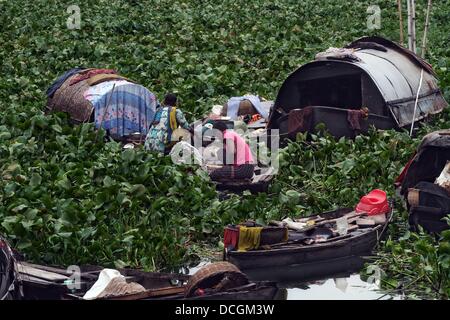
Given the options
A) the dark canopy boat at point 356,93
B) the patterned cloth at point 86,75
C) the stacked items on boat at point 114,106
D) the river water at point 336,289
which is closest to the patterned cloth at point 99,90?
the stacked items on boat at point 114,106

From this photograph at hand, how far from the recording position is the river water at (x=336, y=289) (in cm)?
1102

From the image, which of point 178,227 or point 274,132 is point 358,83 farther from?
point 178,227

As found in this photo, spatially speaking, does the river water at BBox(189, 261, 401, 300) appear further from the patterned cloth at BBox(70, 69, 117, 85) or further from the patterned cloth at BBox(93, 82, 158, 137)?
the patterned cloth at BBox(70, 69, 117, 85)

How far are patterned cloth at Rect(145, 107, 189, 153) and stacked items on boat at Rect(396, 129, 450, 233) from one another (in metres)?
3.58

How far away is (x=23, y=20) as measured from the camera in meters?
26.1

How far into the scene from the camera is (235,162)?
1380 centimetres

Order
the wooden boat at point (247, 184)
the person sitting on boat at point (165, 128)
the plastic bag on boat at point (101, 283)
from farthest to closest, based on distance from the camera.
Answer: the person sitting on boat at point (165, 128) → the wooden boat at point (247, 184) → the plastic bag on boat at point (101, 283)

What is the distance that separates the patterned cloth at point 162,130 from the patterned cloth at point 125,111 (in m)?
1.17

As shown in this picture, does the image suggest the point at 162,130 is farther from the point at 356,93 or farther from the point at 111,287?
the point at 111,287

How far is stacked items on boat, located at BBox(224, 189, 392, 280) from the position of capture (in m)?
11.1

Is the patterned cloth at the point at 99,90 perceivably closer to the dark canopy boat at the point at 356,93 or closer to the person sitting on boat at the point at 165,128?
the person sitting on boat at the point at 165,128

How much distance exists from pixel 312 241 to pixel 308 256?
232 mm

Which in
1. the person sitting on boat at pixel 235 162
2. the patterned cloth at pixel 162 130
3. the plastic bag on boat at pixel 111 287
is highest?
the patterned cloth at pixel 162 130

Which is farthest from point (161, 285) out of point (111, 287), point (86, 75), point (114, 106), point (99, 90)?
point (86, 75)
